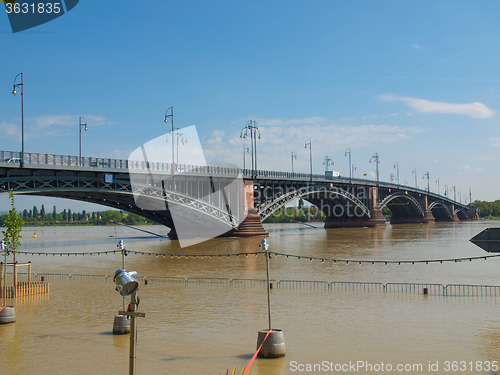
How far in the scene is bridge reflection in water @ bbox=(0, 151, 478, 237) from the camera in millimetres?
44125

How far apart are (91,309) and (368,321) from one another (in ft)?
36.4

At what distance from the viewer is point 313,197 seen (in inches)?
3701

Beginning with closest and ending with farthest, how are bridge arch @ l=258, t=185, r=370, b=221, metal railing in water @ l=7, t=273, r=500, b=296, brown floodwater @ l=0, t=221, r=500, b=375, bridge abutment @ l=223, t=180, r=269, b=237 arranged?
brown floodwater @ l=0, t=221, r=500, b=375
metal railing in water @ l=7, t=273, r=500, b=296
bridge abutment @ l=223, t=180, r=269, b=237
bridge arch @ l=258, t=185, r=370, b=221

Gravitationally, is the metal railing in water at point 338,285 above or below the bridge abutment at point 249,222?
below

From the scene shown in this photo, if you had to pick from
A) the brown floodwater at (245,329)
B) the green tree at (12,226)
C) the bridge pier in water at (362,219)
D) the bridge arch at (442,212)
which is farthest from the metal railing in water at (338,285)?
the bridge arch at (442,212)

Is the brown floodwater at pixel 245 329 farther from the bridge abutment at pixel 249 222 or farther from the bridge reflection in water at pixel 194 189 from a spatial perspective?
the bridge abutment at pixel 249 222

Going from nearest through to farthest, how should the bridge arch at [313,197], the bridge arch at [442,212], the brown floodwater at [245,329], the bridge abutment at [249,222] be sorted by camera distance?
the brown floodwater at [245,329] < the bridge abutment at [249,222] < the bridge arch at [313,197] < the bridge arch at [442,212]

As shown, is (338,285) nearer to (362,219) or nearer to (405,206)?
(362,219)

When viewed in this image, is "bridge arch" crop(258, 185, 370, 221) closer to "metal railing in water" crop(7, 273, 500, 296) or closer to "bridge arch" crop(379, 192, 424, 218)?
"bridge arch" crop(379, 192, 424, 218)

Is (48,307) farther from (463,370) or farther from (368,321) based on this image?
(463,370)

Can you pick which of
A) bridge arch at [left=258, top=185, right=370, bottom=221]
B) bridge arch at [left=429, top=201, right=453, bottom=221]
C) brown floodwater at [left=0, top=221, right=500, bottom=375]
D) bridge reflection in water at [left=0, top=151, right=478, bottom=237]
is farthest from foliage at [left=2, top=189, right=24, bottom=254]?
bridge arch at [left=429, top=201, right=453, bottom=221]

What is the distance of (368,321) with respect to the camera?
52.6ft

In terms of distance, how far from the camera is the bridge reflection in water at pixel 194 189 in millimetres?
44125

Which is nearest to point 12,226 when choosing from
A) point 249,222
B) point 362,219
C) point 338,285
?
point 338,285
